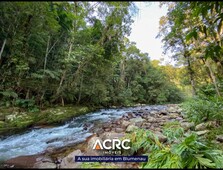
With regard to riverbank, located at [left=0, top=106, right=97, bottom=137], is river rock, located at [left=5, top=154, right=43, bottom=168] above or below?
below

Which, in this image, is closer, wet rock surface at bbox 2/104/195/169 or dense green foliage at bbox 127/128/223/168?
dense green foliage at bbox 127/128/223/168

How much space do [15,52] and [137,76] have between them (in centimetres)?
1993

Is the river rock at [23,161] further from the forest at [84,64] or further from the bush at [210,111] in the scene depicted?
the bush at [210,111]

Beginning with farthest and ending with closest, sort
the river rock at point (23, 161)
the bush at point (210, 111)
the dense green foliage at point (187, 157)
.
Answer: the bush at point (210, 111) < the river rock at point (23, 161) < the dense green foliage at point (187, 157)

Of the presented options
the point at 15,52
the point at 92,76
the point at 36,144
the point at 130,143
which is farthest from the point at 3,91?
the point at 130,143

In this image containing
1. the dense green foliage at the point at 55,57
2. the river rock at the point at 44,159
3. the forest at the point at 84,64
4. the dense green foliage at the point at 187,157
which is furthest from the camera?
the dense green foliage at the point at 55,57

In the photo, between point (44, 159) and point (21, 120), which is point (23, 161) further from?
point (21, 120)

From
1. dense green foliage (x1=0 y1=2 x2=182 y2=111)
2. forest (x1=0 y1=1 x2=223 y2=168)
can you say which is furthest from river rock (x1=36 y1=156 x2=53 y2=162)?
dense green foliage (x1=0 y1=2 x2=182 y2=111)

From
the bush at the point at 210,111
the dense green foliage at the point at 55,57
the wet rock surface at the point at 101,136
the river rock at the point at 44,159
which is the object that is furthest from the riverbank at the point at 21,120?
the bush at the point at 210,111

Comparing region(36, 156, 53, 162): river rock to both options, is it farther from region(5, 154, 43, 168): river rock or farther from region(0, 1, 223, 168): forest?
region(0, 1, 223, 168): forest

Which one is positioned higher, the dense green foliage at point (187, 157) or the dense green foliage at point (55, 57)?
the dense green foliage at point (55, 57)

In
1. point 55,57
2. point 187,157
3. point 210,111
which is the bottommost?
point 187,157

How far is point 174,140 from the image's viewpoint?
3057 millimetres

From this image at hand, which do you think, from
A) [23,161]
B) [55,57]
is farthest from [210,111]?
[55,57]
